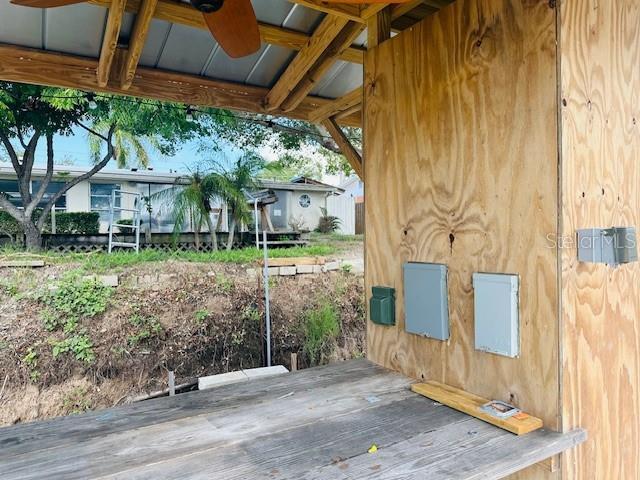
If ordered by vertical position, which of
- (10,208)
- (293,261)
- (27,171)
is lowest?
(293,261)

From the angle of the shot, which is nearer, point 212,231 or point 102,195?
point 212,231

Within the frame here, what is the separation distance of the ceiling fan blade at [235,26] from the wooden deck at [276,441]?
1416 millimetres

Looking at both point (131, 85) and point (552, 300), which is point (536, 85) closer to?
point (552, 300)

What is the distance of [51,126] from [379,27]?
6466mm

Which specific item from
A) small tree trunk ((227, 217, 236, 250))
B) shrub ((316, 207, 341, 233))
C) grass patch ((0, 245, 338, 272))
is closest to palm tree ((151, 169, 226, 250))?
small tree trunk ((227, 217, 236, 250))

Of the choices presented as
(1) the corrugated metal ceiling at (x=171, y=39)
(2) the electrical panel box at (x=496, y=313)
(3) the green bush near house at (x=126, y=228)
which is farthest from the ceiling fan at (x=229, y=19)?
(3) the green bush near house at (x=126, y=228)

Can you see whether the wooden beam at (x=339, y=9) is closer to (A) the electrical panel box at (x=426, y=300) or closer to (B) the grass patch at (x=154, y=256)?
(A) the electrical panel box at (x=426, y=300)

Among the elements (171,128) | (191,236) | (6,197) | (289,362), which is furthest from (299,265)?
(6,197)

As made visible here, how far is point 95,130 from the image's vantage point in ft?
22.9

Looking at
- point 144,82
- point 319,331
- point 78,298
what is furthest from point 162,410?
point 78,298

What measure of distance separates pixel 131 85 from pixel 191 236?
5047mm

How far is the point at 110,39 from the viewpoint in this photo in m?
1.99

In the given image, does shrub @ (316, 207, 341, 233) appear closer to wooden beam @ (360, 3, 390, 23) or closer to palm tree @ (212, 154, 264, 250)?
palm tree @ (212, 154, 264, 250)

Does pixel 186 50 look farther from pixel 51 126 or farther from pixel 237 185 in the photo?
pixel 51 126
